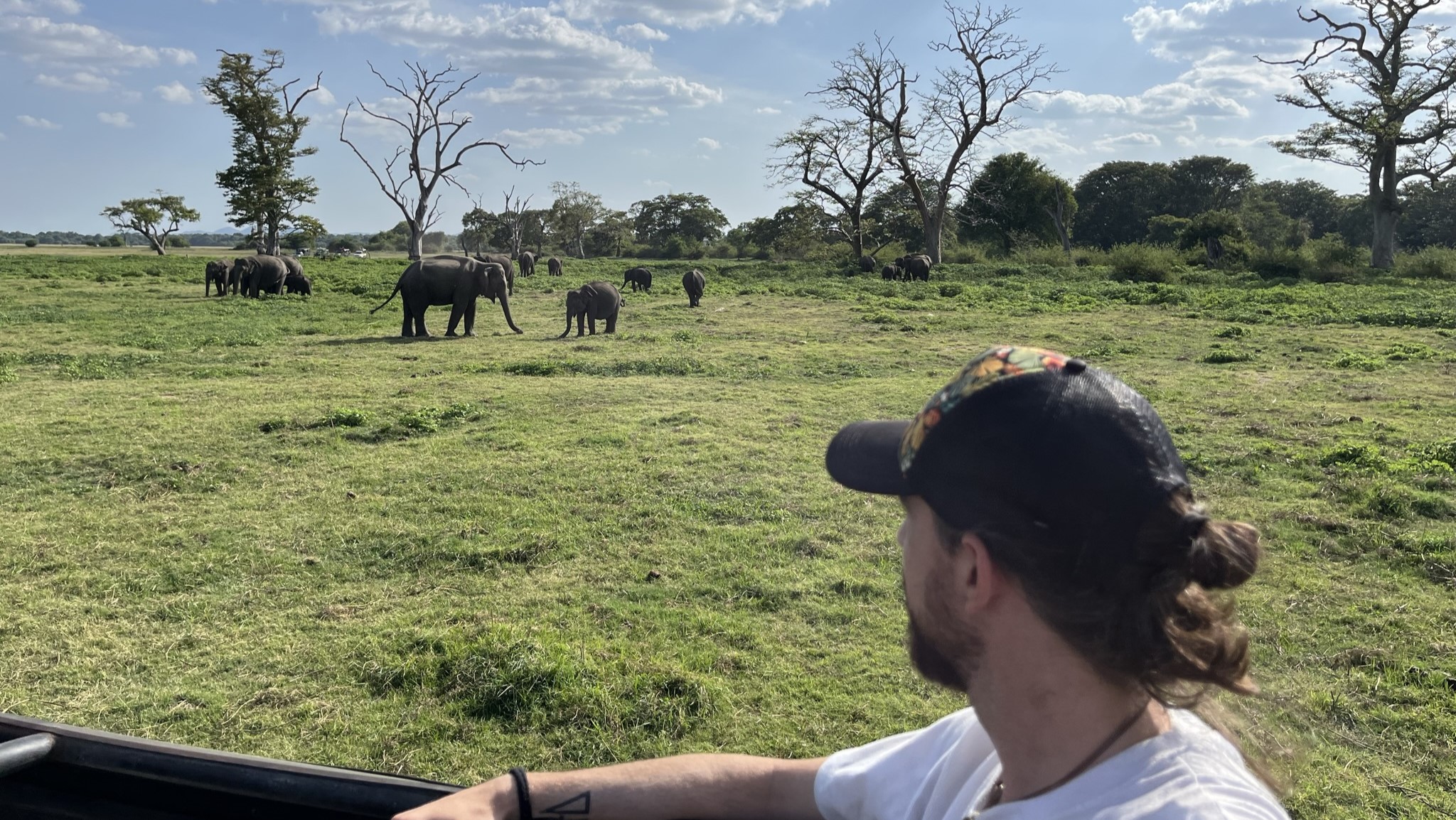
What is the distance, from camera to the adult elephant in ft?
102

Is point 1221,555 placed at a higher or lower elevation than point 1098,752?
higher

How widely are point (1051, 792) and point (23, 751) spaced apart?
84.6 inches

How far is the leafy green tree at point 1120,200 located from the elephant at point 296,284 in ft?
154

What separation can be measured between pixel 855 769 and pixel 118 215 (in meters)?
67.6

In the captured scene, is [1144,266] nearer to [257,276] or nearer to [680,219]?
[257,276]

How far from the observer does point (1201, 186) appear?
185 ft

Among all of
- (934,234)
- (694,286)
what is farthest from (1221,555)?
(934,234)

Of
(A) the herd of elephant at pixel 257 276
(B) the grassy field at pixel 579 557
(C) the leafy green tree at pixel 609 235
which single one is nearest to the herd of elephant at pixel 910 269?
(A) the herd of elephant at pixel 257 276

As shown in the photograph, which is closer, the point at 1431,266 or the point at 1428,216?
the point at 1431,266

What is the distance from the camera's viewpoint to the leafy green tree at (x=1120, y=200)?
55875 millimetres

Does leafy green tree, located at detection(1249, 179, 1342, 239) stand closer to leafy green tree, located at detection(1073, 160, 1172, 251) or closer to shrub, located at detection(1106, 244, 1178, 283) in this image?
leafy green tree, located at detection(1073, 160, 1172, 251)

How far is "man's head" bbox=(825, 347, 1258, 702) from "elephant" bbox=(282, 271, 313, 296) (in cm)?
2584

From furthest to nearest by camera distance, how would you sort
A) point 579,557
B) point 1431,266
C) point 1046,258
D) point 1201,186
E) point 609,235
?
point 609,235, point 1201,186, point 1046,258, point 1431,266, point 579,557

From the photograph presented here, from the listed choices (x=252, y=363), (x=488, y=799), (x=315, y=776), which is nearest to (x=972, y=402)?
(x=488, y=799)
